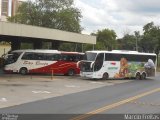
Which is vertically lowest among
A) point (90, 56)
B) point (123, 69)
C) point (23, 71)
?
point (23, 71)

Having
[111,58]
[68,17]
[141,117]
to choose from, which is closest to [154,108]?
[141,117]

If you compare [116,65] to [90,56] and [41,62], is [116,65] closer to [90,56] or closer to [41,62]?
[90,56]

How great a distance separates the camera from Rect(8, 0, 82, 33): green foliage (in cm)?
8500

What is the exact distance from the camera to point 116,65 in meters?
41.4

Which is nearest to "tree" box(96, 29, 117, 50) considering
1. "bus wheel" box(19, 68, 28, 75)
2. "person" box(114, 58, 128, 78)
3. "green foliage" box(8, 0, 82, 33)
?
"green foliage" box(8, 0, 82, 33)

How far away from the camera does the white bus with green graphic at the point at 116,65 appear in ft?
131

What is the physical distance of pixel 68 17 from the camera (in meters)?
84.0

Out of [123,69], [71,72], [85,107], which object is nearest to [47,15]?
[71,72]

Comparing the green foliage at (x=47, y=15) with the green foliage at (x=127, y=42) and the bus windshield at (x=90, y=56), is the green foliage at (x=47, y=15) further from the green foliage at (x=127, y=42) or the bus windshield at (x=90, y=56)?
the bus windshield at (x=90, y=56)

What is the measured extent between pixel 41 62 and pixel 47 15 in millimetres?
40450

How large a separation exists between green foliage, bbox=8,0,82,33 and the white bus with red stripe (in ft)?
127

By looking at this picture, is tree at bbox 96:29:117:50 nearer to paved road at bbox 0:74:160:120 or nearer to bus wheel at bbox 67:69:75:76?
bus wheel at bbox 67:69:75:76

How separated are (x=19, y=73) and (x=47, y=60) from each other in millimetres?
3033

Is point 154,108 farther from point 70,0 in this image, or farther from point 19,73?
point 70,0
